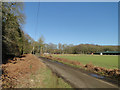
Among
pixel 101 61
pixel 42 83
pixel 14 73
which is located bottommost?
pixel 101 61

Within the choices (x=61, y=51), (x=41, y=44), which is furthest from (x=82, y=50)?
(x=41, y=44)

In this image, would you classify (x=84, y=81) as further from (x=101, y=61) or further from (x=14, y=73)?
(x=101, y=61)

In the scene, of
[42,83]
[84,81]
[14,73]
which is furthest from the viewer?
[14,73]

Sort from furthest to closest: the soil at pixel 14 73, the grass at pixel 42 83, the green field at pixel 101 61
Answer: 1. the green field at pixel 101 61
2. the soil at pixel 14 73
3. the grass at pixel 42 83

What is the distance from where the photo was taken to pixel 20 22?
1442 centimetres

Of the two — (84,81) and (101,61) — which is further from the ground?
(84,81)

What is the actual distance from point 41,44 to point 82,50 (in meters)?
77.6

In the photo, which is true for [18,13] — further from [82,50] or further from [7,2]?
[82,50]

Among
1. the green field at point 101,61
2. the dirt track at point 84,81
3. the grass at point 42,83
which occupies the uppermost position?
the grass at point 42,83

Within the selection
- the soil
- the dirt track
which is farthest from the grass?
the dirt track

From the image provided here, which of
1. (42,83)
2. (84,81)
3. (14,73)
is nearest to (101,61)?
(84,81)

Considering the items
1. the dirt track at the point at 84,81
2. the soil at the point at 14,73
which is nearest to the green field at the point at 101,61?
the dirt track at the point at 84,81

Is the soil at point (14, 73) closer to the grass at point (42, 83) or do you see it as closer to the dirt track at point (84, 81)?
the grass at point (42, 83)

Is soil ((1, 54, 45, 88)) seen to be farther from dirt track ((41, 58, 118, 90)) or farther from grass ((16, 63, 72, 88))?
dirt track ((41, 58, 118, 90))
